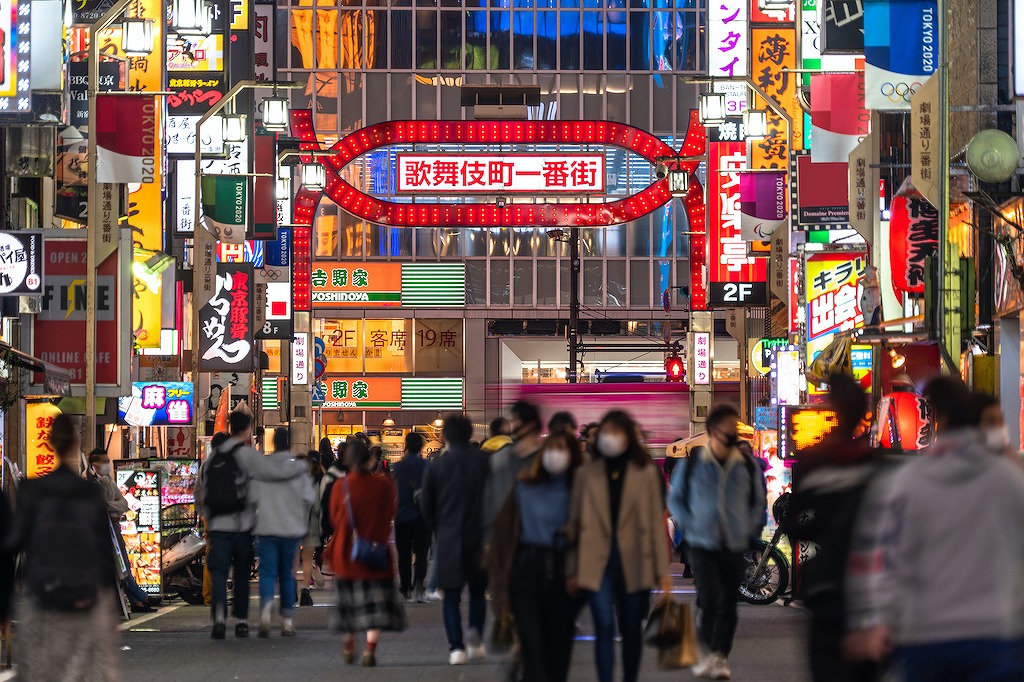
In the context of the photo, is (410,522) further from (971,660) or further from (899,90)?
(971,660)

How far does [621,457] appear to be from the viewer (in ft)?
34.8

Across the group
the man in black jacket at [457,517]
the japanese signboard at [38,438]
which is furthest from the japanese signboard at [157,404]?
the man in black jacket at [457,517]

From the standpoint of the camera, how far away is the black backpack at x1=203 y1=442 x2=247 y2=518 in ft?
50.3

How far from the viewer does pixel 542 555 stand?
10.6 m

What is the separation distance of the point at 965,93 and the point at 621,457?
14.4 metres

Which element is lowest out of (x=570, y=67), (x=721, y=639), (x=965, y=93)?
(x=721, y=639)

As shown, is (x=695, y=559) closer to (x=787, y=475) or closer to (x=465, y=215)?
(x=787, y=475)

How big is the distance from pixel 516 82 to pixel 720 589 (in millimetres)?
51167

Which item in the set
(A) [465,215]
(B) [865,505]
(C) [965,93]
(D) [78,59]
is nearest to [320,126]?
(A) [465,215]

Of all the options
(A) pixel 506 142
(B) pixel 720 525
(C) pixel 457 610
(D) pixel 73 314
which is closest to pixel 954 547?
(B) pixel 720 525

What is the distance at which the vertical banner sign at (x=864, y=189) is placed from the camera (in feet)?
80.6

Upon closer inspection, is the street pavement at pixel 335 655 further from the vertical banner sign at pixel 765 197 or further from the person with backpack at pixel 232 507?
the vertical banner sign at pixel 765 197

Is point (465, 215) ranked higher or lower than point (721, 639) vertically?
higher

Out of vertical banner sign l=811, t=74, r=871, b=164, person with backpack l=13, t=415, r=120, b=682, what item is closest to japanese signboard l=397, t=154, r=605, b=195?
vertical banner sign l=811, t=74, r=871, b=164
